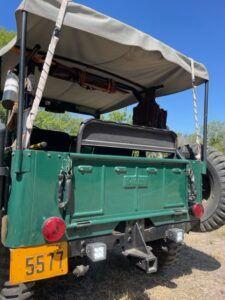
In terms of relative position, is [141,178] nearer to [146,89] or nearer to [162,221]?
[162,221]

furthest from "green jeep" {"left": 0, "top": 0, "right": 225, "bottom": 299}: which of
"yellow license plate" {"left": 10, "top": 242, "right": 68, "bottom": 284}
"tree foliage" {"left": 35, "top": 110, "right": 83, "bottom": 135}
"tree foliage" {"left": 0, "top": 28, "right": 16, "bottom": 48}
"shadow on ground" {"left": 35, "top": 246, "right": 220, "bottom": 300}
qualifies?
"tree foliage" {"left": 0, "top": 28, "right": 16, "bottom": 48}

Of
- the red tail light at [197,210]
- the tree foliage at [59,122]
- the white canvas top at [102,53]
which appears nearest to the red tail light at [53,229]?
the white canvas top at [102,53]

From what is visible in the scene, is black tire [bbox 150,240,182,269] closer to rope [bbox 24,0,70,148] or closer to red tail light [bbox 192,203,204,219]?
red tail light [bbox 192,203,204,219]

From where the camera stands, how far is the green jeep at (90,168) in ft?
9.24

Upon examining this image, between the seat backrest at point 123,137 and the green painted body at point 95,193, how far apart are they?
0.17 m

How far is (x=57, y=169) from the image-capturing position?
9.66 ft

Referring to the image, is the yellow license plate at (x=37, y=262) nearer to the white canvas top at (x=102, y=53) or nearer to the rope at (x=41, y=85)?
the rope at (x=41, y=85)

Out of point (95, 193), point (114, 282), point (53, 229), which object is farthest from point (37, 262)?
point (114, 282)

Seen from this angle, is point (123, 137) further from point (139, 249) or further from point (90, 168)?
point (139, 249)

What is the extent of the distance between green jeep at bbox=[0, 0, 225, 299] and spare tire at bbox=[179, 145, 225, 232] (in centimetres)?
1

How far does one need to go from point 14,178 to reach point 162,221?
1811 mm

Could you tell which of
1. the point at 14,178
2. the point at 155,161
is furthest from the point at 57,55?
the point at 14,178

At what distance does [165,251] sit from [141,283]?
48 centimetres

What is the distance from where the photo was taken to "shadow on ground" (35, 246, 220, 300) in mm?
3783
